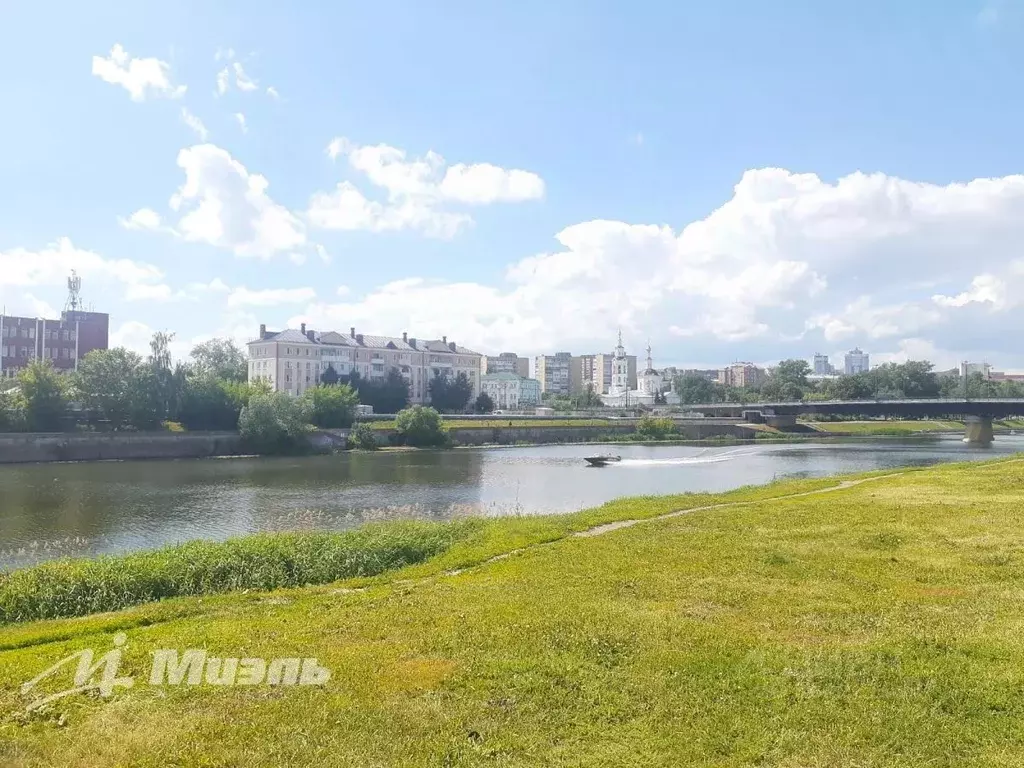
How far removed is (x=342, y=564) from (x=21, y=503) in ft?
108

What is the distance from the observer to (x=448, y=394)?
149 m

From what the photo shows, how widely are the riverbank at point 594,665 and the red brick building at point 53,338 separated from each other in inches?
4671

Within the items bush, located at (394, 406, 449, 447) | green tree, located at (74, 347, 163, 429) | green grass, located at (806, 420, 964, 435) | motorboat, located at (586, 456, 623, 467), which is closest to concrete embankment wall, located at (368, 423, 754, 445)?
bush, located at (394, 406, 449, 447)

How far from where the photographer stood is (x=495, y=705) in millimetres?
9383

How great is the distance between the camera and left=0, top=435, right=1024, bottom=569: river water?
3591 centimetres

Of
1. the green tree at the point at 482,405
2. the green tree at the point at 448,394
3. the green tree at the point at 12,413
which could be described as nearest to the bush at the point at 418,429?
the green tree at the point at 12,413

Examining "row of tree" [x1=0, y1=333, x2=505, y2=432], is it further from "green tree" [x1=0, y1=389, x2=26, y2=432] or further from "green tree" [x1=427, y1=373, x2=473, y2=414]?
"green tree" [x1=427, y1=373, x2=473, y2=414]

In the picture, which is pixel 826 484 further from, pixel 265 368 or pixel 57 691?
pixel 265 368

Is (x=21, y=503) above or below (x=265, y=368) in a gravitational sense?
below

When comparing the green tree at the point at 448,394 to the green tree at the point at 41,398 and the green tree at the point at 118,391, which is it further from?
the green tree at the point at 41,398

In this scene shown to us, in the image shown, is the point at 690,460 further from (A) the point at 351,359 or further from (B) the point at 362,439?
(A) the point at 351,359

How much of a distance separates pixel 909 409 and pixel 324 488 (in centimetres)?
10060

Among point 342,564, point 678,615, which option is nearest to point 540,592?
point 678,615

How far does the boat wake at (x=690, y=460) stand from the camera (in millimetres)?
77631
